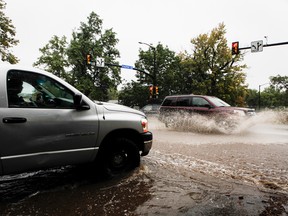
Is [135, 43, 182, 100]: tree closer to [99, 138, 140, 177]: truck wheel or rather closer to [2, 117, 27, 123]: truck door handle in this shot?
[99, 138, 140, 177]: truck wheel

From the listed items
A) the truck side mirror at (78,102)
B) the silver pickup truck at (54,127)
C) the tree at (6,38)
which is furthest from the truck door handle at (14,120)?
the tree at (6,38)

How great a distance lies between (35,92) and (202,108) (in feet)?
31.2

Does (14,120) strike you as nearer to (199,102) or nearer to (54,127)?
(54,127)

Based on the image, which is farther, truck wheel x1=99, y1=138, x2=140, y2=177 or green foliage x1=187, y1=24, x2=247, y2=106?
green foliage x1=187, y1=24, x2=247, y2=106

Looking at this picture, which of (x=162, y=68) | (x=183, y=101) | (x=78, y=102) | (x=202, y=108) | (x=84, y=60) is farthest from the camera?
(x=162, y=68)

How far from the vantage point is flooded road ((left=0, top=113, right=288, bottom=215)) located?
3.09 metres

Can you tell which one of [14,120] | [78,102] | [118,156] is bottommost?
[118,156]

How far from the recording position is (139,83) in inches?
1797

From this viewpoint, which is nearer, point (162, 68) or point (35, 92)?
point (35, 92)

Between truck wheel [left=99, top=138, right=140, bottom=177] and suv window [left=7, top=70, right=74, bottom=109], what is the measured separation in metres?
1.02

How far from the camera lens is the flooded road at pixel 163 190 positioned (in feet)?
10.1

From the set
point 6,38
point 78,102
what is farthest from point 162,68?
point 78,102

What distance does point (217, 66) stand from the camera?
35.5 metres

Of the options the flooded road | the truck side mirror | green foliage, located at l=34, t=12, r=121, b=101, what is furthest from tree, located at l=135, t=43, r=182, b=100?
the truck side mirror
